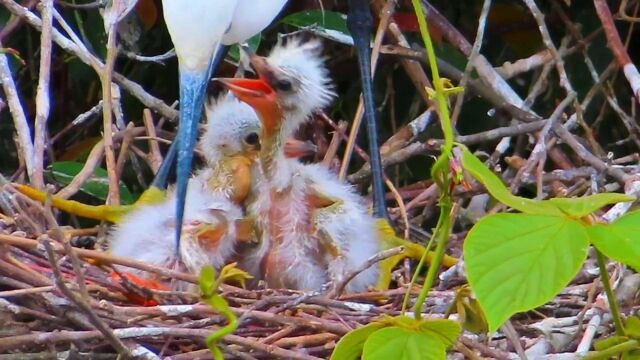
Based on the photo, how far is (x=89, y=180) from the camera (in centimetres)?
224

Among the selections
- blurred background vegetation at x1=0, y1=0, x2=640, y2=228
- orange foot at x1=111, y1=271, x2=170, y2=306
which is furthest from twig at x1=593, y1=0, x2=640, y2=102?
orange foot at x1=111, y1=271, x2=170, y2=306

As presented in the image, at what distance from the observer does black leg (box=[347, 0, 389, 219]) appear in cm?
219

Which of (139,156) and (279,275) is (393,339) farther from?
(139,156)

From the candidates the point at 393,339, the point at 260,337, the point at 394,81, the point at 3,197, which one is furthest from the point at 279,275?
the point at 394,81

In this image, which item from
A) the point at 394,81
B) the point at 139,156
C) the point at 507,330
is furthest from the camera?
the point at 394,81

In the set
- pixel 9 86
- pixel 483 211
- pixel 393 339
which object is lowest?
pixel 483 211

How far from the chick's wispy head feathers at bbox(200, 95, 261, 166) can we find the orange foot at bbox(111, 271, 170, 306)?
277 millimetres

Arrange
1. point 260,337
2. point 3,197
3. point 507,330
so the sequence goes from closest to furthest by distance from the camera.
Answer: point 507,330 → point 260,337 → point 3,197

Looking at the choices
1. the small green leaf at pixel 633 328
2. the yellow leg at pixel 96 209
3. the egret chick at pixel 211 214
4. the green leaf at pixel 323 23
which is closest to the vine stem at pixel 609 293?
the small green leaf at pixel 633 328

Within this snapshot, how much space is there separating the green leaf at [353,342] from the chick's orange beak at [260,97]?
667 millimetres

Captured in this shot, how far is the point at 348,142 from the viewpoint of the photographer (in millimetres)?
2303

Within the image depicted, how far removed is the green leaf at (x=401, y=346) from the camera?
1.34 metres

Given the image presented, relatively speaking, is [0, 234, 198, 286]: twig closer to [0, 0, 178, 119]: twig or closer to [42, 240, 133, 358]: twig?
[42, 240, 133, 358]: twig

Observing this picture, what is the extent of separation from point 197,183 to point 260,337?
442mm
